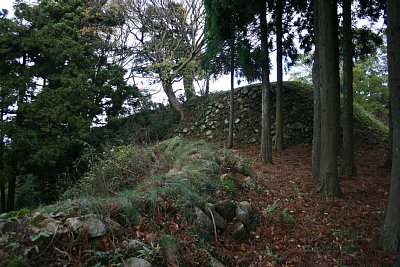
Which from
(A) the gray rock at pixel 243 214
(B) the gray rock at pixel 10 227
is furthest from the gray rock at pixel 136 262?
(A) the gray rock at pixel 243 214

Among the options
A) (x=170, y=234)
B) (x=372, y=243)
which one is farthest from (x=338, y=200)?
(x=170, y=234)

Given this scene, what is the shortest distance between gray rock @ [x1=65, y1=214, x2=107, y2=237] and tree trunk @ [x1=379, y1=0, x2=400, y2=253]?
11.3 feet

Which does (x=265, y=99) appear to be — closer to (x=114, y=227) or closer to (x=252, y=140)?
(x=252, y=140)

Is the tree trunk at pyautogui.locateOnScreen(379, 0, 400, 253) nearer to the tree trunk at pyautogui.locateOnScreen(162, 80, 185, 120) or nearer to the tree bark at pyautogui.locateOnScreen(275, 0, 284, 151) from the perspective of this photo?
the tree bark at pyautogui.locateOnScreen(275, 0, 284, 151)

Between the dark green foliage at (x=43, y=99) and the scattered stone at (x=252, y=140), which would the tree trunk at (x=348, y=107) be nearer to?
the scattered stone at (x=252, y=140)

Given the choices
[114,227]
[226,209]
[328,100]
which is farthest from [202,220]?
[328,100]

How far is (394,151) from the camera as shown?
3.88 m

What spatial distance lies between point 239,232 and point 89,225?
78.0 inches

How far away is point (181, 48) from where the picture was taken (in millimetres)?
15133

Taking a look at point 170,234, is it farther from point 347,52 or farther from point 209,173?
point 347,52

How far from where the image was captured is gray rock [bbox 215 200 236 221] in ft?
13.6

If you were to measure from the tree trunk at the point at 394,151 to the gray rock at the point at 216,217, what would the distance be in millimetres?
2030

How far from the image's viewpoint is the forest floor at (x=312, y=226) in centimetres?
365

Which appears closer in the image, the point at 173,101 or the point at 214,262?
the point at 214,262
